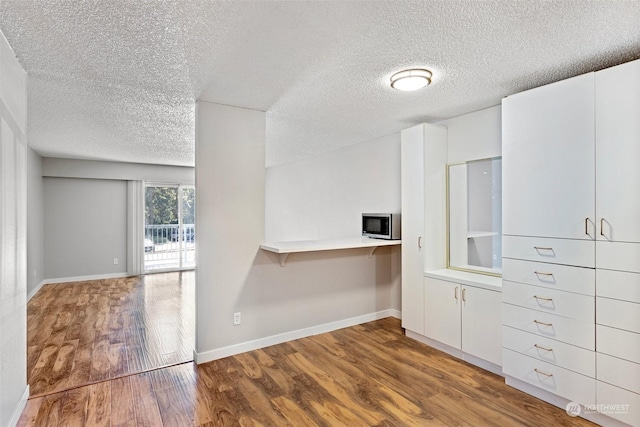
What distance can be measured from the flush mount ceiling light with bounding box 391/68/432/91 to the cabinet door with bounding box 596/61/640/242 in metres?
1.05

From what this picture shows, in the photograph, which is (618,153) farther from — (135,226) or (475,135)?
(135,226)

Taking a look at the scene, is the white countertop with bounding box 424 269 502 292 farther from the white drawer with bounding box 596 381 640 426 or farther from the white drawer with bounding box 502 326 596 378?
the white drawer with bounding box 596 381 640 426

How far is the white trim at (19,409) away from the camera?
6.48ft

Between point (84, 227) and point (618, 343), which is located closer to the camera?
point (618, 343)

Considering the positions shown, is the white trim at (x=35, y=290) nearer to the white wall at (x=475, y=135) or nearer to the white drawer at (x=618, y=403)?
the white wall at (x=475, y=135)

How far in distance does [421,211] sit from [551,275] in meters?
1.33

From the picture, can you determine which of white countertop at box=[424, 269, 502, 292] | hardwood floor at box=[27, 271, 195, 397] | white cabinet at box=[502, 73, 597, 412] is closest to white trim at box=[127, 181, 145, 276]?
hardwood floor at box=[27, 271, 195, 397]

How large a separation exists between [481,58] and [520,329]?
1.97 m

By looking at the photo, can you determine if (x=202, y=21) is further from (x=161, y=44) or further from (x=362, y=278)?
(x=362, y=278)

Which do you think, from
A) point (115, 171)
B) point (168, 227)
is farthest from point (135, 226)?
point (115, 171)

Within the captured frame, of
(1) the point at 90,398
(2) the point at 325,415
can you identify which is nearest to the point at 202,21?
(2) the point at 325,415

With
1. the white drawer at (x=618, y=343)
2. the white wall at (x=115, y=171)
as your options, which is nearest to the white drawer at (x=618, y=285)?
the white drawer at (x=618, y=343)

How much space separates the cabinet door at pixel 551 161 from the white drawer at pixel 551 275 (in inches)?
8.7

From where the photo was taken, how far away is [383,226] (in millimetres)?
3830
